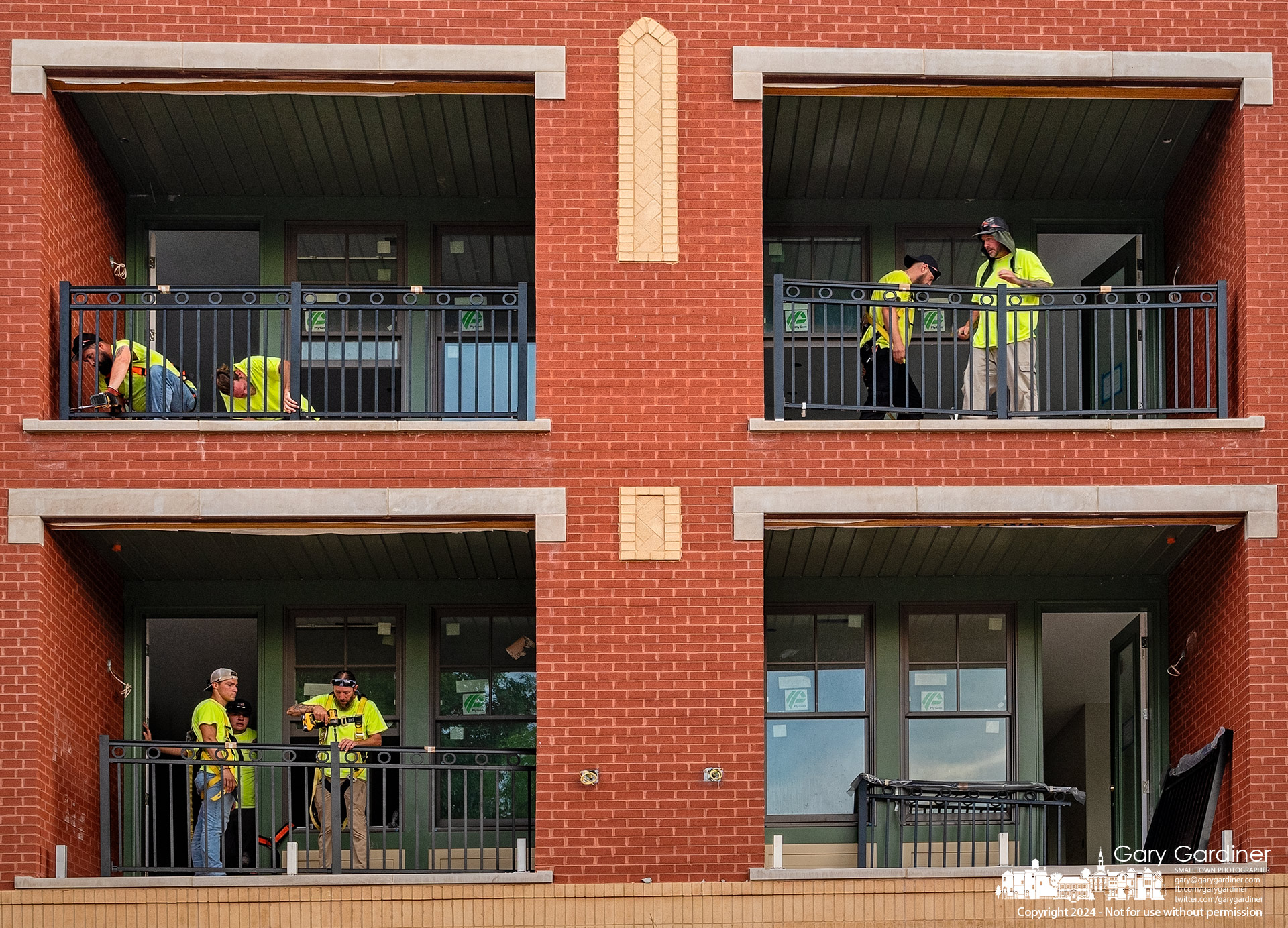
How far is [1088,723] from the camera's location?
68.4 ft

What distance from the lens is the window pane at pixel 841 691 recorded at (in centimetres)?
1664

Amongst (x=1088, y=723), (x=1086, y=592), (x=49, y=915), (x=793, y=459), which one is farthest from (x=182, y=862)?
(x=1088, y=723)

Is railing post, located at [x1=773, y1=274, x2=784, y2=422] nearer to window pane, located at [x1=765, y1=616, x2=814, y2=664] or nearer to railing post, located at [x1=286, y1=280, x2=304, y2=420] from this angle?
window pane, located at [x1=765, y1=616, x2=814, y2=664]

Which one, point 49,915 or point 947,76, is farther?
point 947,76

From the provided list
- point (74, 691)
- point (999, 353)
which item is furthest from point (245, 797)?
point (999, 353)

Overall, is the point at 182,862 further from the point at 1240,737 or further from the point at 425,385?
the point at 1240,737

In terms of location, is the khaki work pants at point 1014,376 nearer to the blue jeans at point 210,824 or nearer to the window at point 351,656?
the window at point 351,656

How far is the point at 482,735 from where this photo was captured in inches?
651

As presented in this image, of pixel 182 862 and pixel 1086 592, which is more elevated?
pixel 1086 592

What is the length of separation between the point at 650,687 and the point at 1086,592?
4.47 m

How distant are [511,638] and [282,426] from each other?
3.18 meters

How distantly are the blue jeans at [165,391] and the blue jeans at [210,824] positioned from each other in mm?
2848

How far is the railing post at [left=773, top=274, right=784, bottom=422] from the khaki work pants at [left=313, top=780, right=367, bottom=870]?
165 inches

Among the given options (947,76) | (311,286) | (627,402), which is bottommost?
(627,402)
